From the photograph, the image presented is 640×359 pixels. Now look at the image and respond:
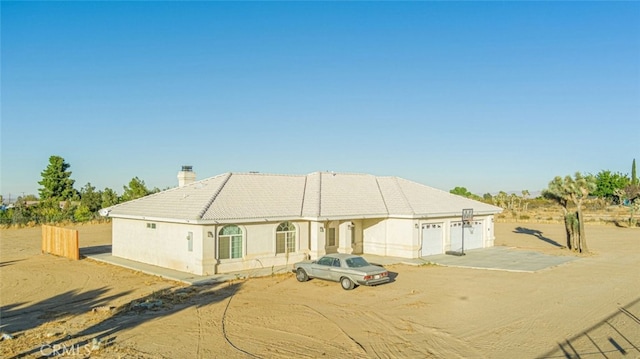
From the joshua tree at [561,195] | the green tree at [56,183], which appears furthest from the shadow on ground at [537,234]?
the green tree at [56,183]

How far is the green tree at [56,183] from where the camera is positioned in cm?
7475

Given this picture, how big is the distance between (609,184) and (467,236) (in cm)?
8670

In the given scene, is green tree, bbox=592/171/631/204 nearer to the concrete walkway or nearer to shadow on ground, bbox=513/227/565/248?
shadow on ground, bbox=513/227/565/248

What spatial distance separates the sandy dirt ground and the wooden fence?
3.98 metres

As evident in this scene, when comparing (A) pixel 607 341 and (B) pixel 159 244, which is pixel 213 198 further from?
→ (A) pixel 607 341

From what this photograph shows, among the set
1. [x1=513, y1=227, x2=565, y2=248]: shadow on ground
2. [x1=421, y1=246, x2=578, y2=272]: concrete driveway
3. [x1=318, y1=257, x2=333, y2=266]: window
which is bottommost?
[x1=513, y1=227, x2=565, y2=248]: shadow on ground

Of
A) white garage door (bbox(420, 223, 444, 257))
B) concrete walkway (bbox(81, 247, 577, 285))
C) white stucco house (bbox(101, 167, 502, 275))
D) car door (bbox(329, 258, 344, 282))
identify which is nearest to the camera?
car door (bbox(329, 258, 344, 282))

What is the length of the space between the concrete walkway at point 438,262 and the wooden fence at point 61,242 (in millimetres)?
1033

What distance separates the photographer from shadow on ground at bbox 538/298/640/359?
12242 millimetres

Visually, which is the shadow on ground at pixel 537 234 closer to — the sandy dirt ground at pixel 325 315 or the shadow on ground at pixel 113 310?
the sandy dirt ground at pixel 325 315

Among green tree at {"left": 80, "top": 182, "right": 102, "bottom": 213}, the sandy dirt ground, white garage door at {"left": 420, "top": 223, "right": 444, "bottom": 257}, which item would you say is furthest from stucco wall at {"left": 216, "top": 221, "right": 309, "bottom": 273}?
green tree at {"left": 80, "top": 182, "right": 102, "bottom": 213}

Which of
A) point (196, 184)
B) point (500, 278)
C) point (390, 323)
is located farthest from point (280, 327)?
point (196, 184)

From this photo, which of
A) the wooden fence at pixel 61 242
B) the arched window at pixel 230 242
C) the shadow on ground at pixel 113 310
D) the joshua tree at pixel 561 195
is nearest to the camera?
the shadow on ground at pixel 113 310

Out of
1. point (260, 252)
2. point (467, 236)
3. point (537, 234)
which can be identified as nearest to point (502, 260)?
point (467, 236)
